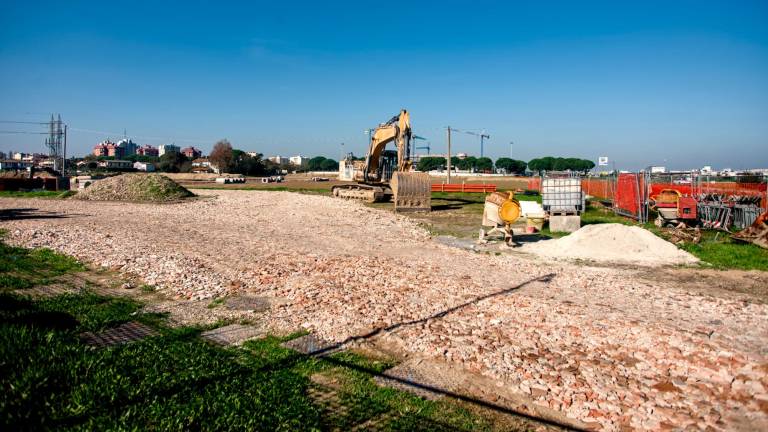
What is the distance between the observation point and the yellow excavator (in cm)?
2641

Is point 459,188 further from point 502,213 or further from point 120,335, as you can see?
point 120,335

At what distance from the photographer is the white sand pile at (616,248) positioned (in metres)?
12.7

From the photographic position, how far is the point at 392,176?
28828 millimetres

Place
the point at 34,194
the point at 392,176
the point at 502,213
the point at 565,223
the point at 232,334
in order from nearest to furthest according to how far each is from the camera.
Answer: the point at 232,334
the point at 502,213
the point at 565,223
the point at 392,176
the point at 34,194

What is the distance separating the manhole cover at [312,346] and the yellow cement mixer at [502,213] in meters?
9.41

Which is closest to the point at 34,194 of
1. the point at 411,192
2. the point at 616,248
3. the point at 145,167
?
the point at 411,192

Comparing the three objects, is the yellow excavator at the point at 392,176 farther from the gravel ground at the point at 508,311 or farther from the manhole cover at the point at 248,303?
the manhole cover at the point at 248,303

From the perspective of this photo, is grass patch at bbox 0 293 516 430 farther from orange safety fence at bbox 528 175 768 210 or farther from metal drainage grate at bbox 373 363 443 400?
orange safety fence at bbox 528 175 768 210

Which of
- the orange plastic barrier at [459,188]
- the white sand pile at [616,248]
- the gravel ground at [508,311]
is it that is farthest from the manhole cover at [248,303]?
the orange plastic barrier at [459,188]

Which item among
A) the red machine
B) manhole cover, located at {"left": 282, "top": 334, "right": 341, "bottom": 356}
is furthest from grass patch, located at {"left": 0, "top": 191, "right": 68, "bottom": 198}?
the red machine

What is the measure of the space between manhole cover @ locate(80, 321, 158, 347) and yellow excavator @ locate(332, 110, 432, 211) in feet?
66.1

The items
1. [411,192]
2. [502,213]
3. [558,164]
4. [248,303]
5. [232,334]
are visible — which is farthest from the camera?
[558,164]

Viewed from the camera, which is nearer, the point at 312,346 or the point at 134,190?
Answer: the point at 312,346

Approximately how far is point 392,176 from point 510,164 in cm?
14819
